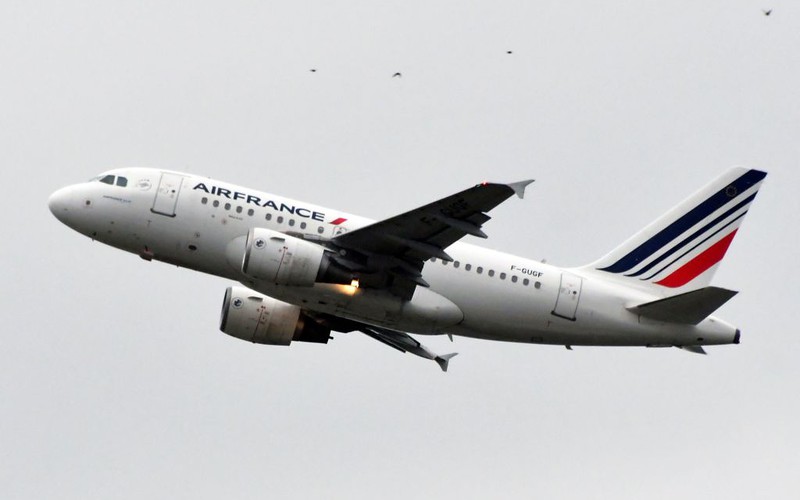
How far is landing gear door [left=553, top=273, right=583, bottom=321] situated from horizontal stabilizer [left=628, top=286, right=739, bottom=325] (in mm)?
1997

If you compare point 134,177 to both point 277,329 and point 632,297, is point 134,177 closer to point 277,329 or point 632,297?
point 277,329

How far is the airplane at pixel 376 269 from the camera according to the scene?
47.8 meters

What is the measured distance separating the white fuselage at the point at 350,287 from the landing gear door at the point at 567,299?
0.11 feet

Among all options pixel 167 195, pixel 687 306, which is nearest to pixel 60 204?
pixel 167 195

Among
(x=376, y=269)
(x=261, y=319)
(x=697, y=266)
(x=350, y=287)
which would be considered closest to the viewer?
(x=376, y=269)

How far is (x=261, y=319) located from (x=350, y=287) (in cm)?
623

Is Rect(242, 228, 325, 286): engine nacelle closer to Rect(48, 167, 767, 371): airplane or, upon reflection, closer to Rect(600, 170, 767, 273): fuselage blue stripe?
Rect(48, 167, 767, 371): airplane

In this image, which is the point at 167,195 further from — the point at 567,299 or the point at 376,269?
the point at 567,299

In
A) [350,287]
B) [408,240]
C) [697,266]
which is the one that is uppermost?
[697,266]

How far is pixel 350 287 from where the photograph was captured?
4881cm

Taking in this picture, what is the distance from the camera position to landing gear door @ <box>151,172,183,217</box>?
49.3m

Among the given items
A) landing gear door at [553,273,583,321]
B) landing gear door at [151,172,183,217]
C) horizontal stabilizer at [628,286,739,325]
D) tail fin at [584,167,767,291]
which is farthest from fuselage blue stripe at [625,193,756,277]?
landing gear door at [151,172,183,217]

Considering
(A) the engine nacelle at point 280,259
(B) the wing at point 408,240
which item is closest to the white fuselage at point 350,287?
(B) the wing at point 408,240

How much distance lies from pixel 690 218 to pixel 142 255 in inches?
789
